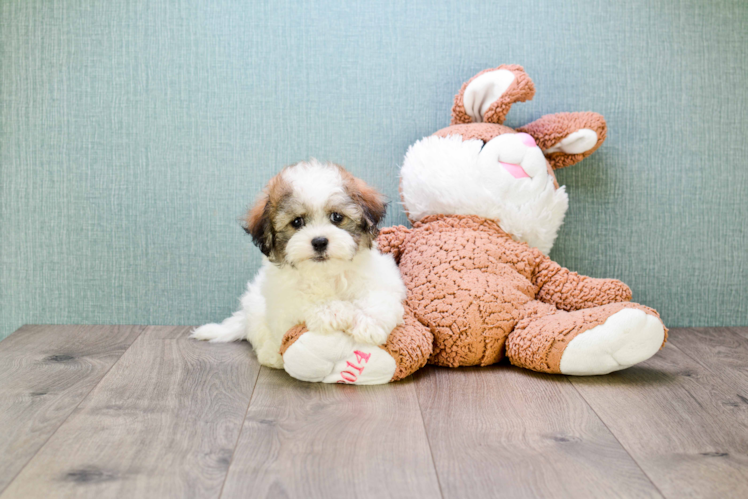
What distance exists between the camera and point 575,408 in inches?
61.2

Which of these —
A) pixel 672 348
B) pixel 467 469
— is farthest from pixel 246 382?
pixel 672 348

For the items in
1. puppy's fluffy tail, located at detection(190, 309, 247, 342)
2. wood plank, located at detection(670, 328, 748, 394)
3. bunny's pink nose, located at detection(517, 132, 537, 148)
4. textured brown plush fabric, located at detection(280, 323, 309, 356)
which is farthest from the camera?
puppy's fluffy tail, located at detection(190, 309, 247, 342)

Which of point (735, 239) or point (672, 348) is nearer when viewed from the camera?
point (672, 348)

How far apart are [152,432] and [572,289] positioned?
1.22m

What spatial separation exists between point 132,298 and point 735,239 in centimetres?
217

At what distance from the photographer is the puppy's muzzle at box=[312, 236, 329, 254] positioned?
1557 mm

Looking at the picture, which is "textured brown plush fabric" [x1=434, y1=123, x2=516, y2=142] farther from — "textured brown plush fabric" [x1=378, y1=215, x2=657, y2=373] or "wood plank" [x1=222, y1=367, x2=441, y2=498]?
"wood plank" [x1=222, y1=367, x2=441, y2=498]

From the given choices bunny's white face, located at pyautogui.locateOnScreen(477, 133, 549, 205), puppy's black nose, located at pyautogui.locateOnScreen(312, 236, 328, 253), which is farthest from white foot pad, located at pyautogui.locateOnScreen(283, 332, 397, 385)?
bunny's white face, located at pyautogui.locateOnScreen(477, 133, 549, 205)

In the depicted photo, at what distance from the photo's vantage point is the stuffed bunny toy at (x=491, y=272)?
1.68m

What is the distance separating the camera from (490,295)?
1.81 meters

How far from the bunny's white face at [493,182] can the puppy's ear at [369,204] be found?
27 cm

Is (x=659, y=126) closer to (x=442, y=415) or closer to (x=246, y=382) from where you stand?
(x=442, y=415)

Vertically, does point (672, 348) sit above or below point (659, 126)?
below

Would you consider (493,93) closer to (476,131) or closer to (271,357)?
(476,131)
